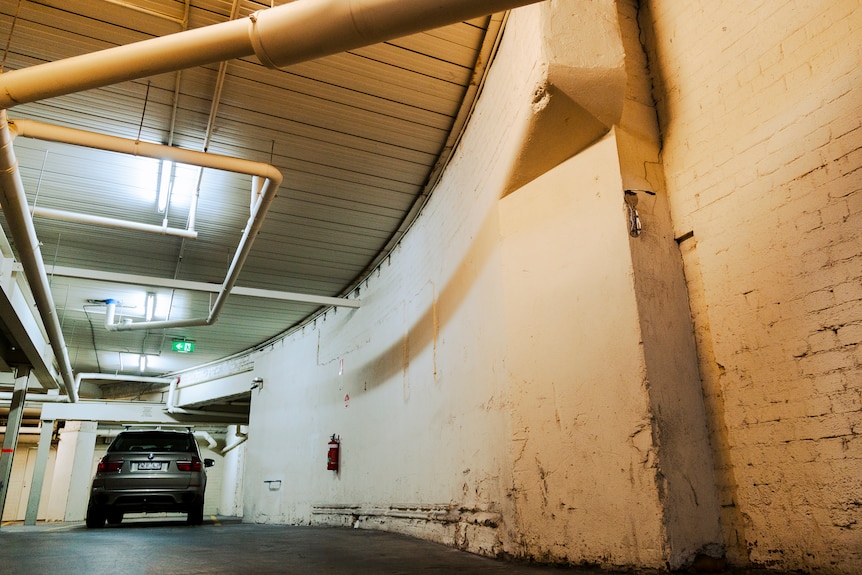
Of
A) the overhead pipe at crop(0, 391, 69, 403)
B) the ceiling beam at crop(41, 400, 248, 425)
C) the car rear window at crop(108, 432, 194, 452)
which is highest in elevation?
the overhead pipe at crop(0, 391, 69, 403)

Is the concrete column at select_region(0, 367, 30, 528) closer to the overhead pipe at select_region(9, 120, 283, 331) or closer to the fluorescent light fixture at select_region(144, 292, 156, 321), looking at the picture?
the fluorescent light fixture at select_region(144, 292, 156, 321)

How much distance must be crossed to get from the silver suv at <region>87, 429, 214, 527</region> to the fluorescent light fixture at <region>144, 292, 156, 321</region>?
2.03m

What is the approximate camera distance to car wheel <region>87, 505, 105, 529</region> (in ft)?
26.1

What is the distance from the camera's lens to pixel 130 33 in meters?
4.07

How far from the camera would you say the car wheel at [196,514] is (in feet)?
27.6

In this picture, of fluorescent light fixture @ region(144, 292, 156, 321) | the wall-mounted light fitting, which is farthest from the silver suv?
the wall-mounted light fitting

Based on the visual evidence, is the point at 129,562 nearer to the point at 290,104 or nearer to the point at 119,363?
the point at 290,104

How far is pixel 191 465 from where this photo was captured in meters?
8.37

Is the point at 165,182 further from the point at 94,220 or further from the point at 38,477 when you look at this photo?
the point at 38,477

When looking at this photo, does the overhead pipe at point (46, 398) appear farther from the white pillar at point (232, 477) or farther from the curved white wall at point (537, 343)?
the curved white wall at point (537, 343)

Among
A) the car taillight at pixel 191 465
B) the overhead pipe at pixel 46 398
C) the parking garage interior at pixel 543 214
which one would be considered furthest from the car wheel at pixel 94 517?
the overhead pipe at pixel 46 398

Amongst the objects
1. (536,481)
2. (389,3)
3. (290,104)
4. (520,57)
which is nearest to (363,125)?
(290,104)

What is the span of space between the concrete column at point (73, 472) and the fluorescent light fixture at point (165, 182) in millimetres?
11967

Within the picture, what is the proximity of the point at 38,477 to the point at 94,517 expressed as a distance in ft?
16.2
